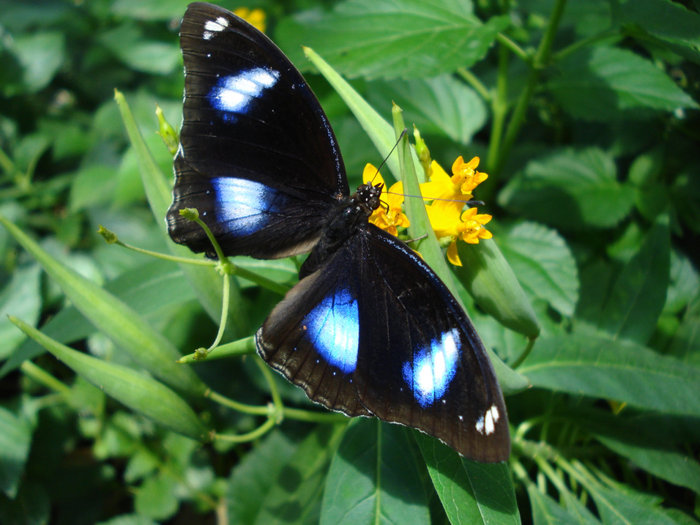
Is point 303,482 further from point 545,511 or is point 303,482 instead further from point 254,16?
point 254,16

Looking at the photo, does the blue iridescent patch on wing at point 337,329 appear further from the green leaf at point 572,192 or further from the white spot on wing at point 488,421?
the green leaf at point 572,192

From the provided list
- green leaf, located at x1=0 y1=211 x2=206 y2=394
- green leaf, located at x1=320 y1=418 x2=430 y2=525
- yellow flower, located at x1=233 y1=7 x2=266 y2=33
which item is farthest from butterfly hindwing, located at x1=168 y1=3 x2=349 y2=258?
yellow flower, located at x1=233 y1=7 x2=266 y2=33

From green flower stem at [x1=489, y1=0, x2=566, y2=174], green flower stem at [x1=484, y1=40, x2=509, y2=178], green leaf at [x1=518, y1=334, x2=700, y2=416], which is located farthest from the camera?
green flower stem at [x1=484, y1=40, x2=509, y2=178]

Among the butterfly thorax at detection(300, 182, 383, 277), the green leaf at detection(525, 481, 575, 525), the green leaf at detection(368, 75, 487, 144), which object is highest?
the butterfly thorax at detection(300, 182, 383, 277)

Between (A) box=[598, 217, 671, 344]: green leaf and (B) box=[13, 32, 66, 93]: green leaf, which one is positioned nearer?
(A) box=[598, 217, 671, 344]: green leaf

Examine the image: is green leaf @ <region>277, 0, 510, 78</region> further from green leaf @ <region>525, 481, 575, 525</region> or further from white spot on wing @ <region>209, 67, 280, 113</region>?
green leaf @ <region>525, 481, 575, 525</region>

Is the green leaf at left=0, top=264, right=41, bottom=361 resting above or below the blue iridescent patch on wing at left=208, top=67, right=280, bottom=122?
below

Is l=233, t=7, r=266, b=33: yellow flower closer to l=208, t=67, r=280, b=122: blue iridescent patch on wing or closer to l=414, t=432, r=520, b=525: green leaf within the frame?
l=208, t=67, r=280, b=122: blue iridescent patch on wing

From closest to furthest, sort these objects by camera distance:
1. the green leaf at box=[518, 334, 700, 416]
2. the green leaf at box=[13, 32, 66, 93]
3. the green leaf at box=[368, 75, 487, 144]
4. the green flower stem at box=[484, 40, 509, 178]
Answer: the green leaf at box=[518, 334, 700, 416] → the green flower stem at box=[484, 40, 509, 178] → the green leaf at box=[368, 75, 487, 144] → the green leaf at box=[13, 32, 66, 93]
